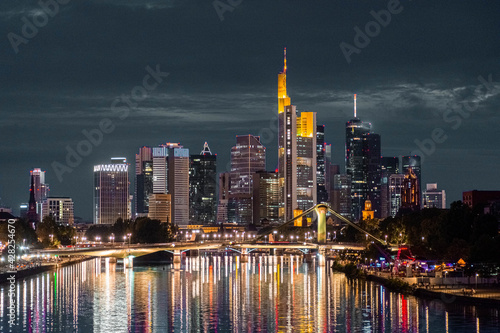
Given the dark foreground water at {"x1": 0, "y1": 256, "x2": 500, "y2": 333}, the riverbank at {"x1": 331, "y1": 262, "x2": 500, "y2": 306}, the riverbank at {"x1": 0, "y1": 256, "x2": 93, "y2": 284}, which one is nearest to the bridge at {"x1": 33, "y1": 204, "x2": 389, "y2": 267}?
the riverbank at {"x1": 0, "y1": 256, "x2": 93, "y2": 284}

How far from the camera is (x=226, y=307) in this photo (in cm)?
8775

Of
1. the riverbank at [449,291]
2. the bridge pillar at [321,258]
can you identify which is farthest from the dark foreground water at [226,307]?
the bridge pillar at [321,258]

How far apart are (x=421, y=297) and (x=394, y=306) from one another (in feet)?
22.8

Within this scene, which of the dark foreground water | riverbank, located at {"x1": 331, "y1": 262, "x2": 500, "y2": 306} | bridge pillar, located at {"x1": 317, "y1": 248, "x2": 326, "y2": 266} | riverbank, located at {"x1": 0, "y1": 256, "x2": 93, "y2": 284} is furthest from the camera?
bridge pillar, located at {"x1": 317, "y1": 248, "x2": 326, "y2": 266}

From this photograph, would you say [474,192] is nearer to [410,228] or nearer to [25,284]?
[410,228]

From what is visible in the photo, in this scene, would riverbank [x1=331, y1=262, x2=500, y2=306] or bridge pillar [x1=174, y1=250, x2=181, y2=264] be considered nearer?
riverbank [x1=331, y1=262, x2=500, y2=306]

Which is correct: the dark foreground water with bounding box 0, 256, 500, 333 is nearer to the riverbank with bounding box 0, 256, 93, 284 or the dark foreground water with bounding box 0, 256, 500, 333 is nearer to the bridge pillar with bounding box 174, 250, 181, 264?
the riverbank with bounding box 0, 256, 93, 284

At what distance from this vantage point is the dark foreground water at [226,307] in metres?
72.9

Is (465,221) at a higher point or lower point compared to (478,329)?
higher

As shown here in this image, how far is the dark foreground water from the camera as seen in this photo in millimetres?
72938

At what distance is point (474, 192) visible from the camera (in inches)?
7195

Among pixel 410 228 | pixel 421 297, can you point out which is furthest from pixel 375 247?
pixel 421 297

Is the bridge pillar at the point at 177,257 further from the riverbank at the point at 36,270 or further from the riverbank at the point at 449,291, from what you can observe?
the riverbank at the point at 449,291

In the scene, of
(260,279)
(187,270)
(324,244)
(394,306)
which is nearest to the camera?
(394,306)
